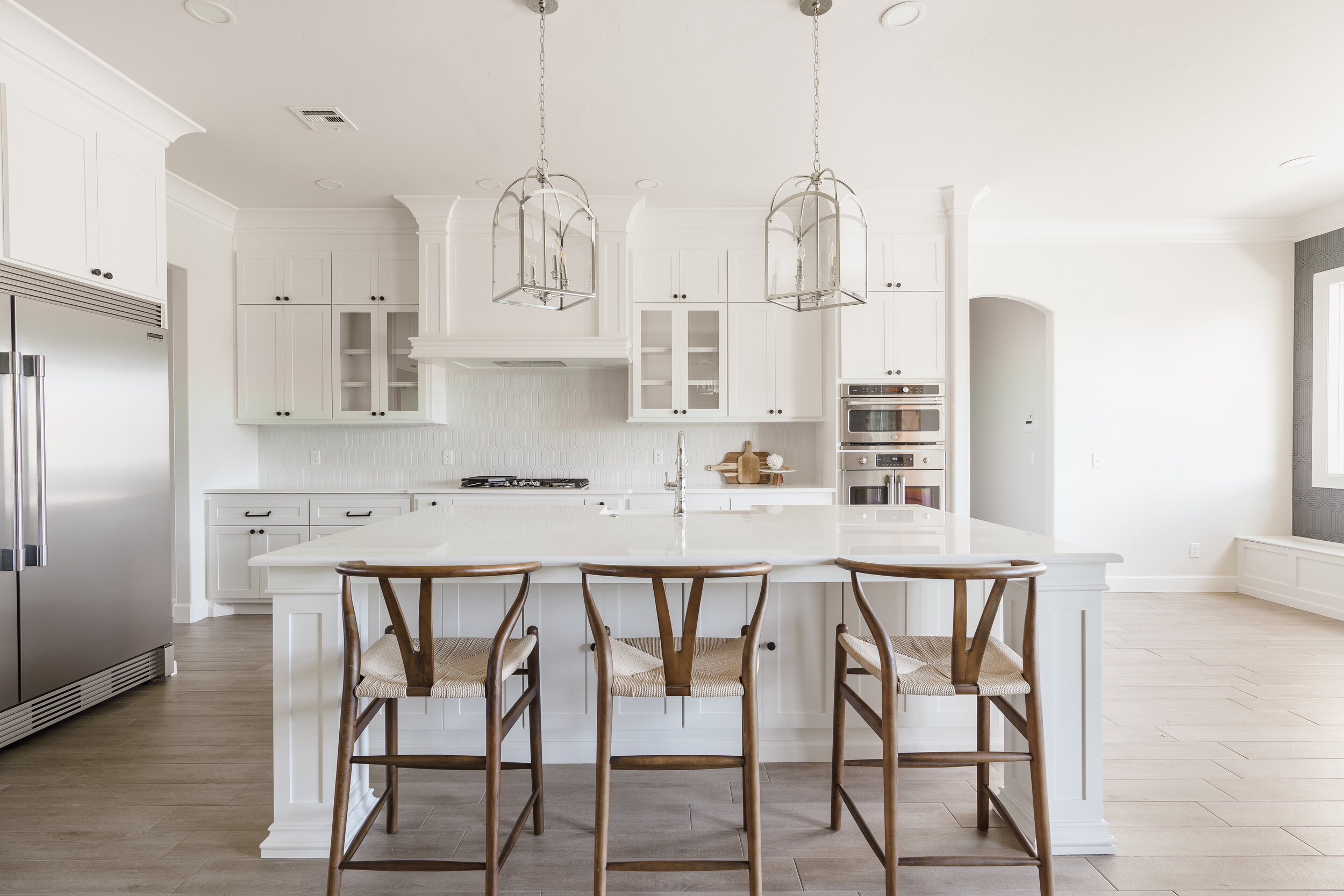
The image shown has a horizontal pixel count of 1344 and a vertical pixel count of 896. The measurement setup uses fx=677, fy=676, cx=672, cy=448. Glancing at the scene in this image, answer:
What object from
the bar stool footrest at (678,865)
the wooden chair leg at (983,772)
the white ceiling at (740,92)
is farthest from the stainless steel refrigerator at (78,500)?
the wooden chair leg at (983,772)

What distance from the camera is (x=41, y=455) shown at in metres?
2.74

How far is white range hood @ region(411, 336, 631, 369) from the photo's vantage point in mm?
4500

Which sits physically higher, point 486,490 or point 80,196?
point 80,196

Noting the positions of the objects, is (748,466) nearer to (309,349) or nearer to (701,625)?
(701,625)

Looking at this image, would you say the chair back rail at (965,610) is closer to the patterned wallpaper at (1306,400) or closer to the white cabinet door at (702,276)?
the white cabinet door at (702,276)

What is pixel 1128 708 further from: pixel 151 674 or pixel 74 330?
pixel 74 330

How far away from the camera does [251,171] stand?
414 centimetres

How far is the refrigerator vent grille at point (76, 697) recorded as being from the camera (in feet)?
8.68

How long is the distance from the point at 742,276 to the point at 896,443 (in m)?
1.60

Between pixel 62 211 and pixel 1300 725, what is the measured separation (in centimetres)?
570

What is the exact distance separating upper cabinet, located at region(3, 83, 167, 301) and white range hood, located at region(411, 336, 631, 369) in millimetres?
1459

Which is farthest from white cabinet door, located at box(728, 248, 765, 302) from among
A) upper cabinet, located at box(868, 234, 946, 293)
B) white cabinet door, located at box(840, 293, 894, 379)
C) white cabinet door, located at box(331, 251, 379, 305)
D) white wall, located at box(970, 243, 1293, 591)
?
white cabinet door, located at box(331, 251, 379, 305)

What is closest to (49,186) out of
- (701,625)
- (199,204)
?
(199,204)

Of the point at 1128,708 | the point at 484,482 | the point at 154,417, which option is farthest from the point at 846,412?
the point at 154,417
